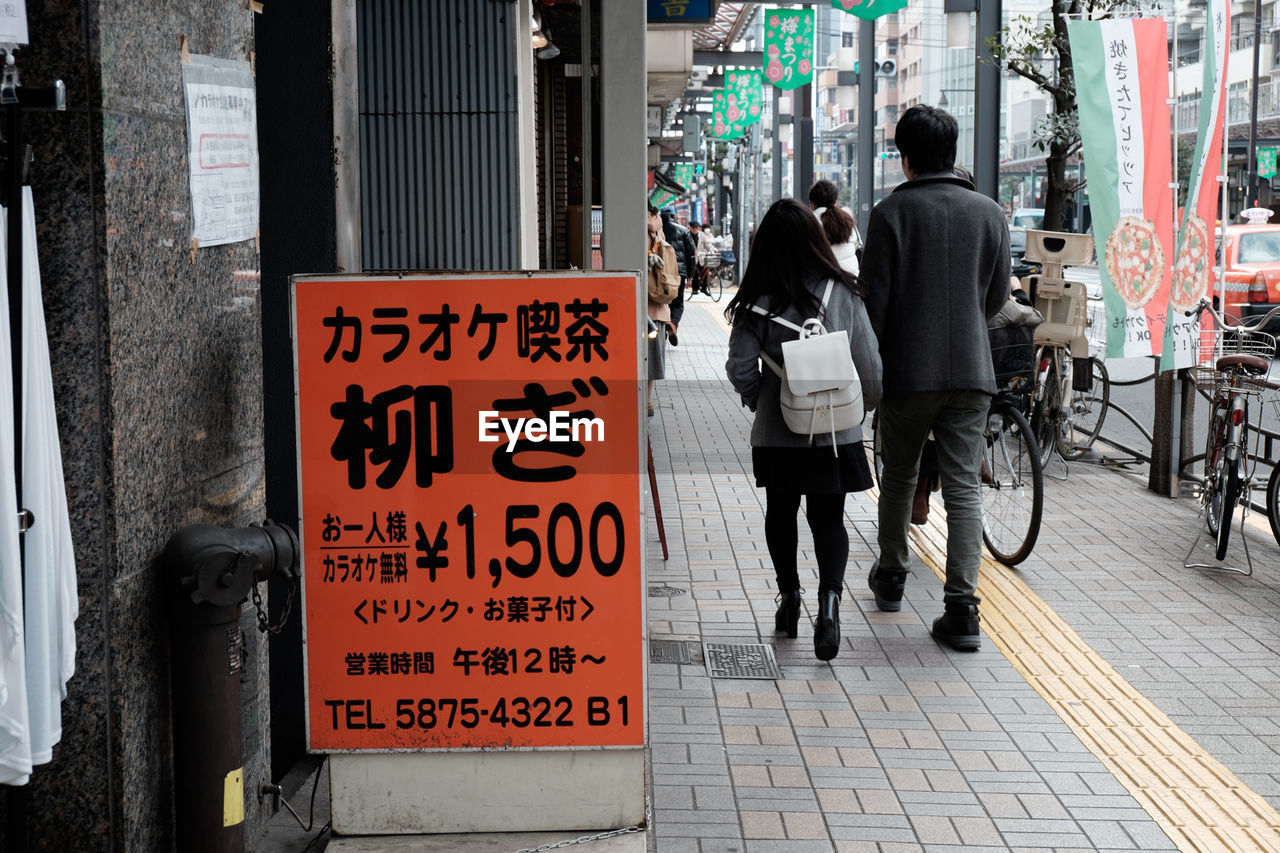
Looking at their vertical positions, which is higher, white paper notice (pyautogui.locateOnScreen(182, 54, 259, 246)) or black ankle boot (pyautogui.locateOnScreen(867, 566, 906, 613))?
white paper notice (pyautogui.locateOnScreen(182, 54, 259, 246))

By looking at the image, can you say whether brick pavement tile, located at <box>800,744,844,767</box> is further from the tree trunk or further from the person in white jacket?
the tree trunk

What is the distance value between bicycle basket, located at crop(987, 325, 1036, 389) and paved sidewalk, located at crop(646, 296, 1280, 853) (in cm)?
94

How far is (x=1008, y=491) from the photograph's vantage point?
7.18 meters

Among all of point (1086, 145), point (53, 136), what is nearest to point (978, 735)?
point (53, 136)

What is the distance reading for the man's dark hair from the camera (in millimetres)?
5629

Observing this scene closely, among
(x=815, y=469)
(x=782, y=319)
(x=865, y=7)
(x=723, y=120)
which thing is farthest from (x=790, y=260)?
(x=723, y=120)

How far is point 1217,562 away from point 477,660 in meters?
4.93

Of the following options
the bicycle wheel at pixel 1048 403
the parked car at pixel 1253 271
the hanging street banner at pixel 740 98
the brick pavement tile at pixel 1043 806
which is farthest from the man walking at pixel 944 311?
the hanging street banner at pixel 740 98

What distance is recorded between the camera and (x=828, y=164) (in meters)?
65.5

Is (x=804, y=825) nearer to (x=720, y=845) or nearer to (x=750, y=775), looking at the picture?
(x=720, y=845)

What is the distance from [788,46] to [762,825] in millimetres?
14754

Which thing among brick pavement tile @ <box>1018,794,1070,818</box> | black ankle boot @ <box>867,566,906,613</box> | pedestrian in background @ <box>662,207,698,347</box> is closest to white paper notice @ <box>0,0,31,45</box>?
brick pavement tile @ <box>1018,794,1070,818</box>

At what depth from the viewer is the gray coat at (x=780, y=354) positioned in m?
5.33

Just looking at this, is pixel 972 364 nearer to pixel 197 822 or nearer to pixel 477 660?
pixel 477 660
